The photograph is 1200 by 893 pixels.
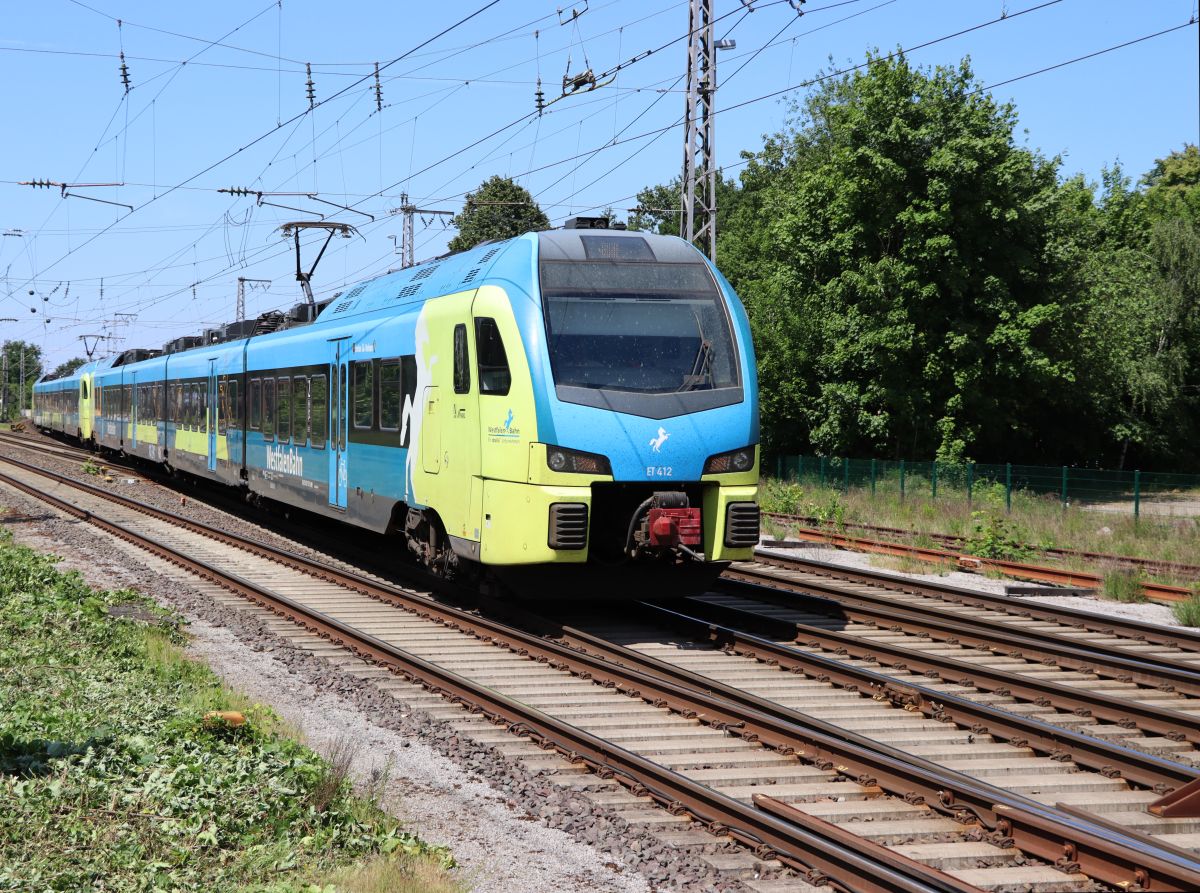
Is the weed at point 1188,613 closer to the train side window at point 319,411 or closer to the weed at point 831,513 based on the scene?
the weed at point 831,513

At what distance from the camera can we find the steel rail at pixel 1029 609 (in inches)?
499

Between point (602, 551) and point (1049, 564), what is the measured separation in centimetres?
1125

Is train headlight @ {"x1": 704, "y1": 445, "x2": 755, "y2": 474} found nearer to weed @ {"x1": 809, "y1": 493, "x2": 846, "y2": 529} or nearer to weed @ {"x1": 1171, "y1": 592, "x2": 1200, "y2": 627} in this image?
weed @ {"x1": 1171, "y1": 592, "x2": 1200, "y2": 627}

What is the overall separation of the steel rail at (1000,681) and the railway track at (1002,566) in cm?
663

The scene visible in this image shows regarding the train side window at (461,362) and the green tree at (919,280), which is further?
the green tree at (919,280)

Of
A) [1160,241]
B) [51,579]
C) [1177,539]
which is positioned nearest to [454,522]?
[51,579]

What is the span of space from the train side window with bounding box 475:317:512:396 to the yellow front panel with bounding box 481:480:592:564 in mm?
916

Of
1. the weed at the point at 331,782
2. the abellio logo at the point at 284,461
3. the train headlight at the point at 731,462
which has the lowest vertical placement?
the weed at the point at 331,782

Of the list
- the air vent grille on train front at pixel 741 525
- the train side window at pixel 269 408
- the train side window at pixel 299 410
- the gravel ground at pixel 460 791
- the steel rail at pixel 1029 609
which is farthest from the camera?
the train side window at pixel 269 408

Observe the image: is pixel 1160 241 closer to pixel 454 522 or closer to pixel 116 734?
pixel 454 522

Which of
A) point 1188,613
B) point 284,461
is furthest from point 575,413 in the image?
point 284,461

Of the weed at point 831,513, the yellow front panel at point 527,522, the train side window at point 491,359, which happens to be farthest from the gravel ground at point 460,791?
the weed at point 831,513

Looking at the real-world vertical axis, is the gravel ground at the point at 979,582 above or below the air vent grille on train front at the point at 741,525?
below

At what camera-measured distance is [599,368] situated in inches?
456
